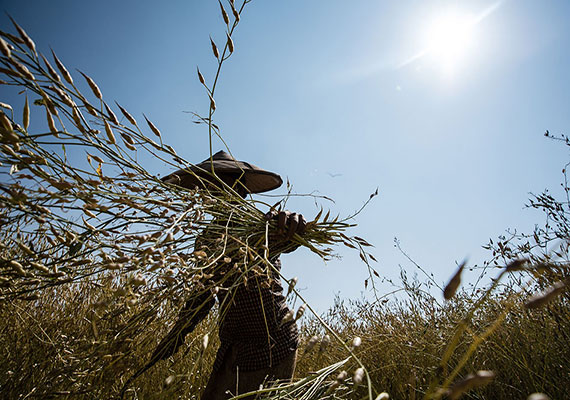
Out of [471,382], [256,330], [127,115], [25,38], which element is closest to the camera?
[471,382]

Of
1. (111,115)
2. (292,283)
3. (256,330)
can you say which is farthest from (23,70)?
(256,330)

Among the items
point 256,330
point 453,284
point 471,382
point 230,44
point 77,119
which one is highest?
point 230,44

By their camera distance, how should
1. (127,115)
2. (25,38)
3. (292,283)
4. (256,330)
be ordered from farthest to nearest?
(256,330) → (127,115) → (292,283) → (25,38)

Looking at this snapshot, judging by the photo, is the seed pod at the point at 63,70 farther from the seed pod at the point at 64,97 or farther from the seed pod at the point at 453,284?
the seed pod at the point at 453,284

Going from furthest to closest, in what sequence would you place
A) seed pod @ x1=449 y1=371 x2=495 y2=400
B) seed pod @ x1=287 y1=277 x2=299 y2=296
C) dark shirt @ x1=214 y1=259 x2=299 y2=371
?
dark shirt @ x1=214 y1=259 x2=299 y2=371 → seed pod @ x1=287 y1=277 x2=299 y2=296 → seed pod @ x1=449 y1=371 x2=495 y2=400

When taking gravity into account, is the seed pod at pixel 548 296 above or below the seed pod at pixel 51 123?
below

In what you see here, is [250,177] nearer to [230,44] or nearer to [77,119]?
[230,44]

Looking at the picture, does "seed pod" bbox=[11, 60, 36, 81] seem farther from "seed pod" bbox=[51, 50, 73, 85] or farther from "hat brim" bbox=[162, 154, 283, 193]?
"hat brim" bbox=[162, 154, 283, 193]

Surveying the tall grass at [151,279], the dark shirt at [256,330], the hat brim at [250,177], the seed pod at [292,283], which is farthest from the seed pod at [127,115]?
the dark shirt at [256,330]

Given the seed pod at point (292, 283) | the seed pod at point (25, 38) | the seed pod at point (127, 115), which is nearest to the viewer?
the seed pod at point (25, 38)

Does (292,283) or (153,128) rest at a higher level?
(153,128)

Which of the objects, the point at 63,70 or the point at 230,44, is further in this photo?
the point at 230,44

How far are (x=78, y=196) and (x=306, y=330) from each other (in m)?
2.42

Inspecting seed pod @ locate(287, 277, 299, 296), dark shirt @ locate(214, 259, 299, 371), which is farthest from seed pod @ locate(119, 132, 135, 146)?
dark shirt @ locate(214, 259, 299, 371)
